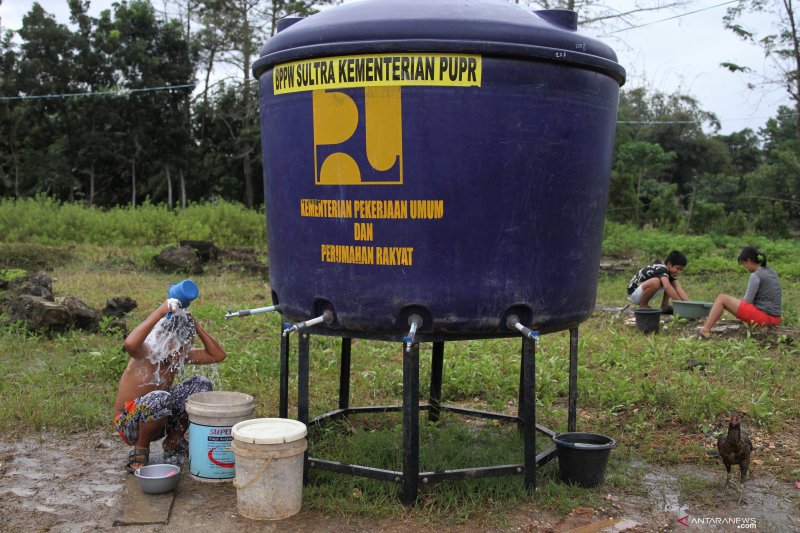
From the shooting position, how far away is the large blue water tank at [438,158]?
3441 mm

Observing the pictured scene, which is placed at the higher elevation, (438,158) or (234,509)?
(438,158)

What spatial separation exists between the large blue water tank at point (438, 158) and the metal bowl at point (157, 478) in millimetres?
1047

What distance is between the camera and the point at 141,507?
3680 millimetres

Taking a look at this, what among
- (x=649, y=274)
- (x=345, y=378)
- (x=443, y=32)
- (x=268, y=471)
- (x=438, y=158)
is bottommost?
(x=268, y=471)

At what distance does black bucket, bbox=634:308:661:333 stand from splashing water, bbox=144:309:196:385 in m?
4.90

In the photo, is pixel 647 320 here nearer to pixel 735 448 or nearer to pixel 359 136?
pixel 735 448

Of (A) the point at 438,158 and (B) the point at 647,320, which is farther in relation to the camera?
(B) the point at 647,320

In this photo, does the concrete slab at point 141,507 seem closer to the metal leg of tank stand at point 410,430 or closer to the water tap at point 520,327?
the metal leg of tank stand at point 410,430

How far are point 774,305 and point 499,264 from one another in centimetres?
483

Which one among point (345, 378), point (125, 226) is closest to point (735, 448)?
point (345, 378)

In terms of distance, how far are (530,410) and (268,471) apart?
1205 mm

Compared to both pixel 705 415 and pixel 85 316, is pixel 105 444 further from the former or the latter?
pixel 705 415

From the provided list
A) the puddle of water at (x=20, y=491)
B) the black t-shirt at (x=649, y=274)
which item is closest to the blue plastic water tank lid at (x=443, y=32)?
the puddle of water at (x=20, y=491)

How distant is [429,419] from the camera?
16.7ft
